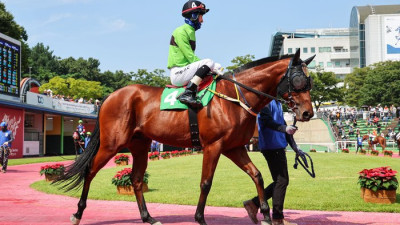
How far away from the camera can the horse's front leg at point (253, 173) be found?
18.5ft

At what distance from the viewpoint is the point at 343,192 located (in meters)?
9.58

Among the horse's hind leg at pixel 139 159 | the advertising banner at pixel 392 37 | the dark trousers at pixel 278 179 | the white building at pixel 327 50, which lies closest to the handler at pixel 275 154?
the dark trousers at pixel 278 179

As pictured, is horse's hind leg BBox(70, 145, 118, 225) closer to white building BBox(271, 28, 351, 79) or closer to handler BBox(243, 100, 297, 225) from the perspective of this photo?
handler BBox(243, 100, 297, 225)

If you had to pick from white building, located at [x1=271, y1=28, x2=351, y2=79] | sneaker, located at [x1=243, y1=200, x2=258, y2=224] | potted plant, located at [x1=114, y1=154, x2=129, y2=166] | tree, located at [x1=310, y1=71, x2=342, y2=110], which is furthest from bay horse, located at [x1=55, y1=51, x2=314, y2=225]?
white building, located at [x1=271, y1=28, x2=351, y2=79]

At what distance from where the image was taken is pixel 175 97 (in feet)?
19.9

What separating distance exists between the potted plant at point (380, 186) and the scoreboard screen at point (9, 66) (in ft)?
73.2

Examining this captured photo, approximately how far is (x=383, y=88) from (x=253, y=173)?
211 feet

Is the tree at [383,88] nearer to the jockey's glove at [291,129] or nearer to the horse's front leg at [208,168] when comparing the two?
the jockey's glove at [291,129]

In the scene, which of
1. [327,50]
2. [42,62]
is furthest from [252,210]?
[327,50]

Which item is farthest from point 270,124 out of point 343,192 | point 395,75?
point 395,75

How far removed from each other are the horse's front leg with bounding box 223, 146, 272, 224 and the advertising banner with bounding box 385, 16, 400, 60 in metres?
85.9

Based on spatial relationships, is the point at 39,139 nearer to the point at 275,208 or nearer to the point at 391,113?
the point at 275,208

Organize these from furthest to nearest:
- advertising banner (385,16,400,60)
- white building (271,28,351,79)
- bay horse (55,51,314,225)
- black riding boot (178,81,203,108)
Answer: white building (271,28,351,79) → advertising banner (385,16,400,60) → black riding boot (178,81,203,108) → bay horse (55,51,314,225)

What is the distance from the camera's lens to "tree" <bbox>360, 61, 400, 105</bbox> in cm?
6412
